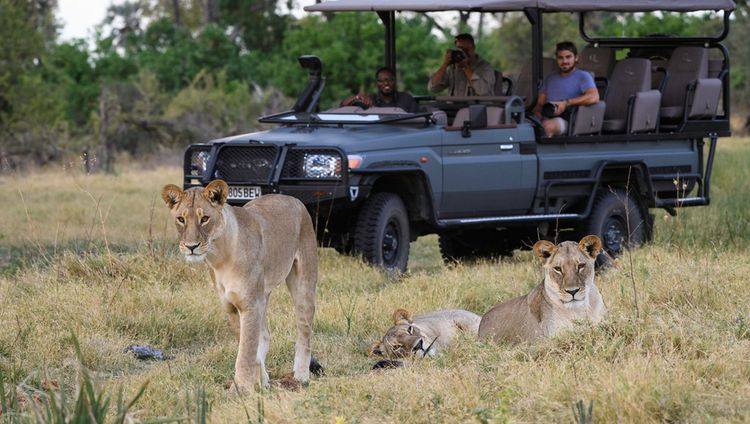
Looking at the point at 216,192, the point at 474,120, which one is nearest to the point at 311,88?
the point at 474,120

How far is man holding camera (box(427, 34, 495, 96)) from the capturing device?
11836mm

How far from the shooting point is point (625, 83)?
11.9 m

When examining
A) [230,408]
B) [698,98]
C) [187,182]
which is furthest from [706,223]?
[230,408]

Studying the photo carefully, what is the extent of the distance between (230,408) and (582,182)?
6.11 m

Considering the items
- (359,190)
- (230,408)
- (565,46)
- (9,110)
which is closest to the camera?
(230,408)

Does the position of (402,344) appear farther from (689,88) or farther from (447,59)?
(689,88)

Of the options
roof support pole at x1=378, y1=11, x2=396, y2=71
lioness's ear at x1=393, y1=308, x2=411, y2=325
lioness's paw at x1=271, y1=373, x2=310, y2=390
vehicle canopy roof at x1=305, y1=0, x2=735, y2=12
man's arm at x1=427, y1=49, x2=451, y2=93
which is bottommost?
lioness's paw at x1=271, y1=373, x2=310, y2=390

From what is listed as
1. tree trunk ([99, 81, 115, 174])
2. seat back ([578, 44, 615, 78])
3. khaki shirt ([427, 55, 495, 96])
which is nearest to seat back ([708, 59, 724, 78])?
seat back ([578, 44, 615, 78])

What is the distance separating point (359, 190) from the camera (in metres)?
9.93

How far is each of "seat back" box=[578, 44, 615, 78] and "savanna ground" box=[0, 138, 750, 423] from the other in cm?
149

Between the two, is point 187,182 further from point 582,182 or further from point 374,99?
point 582,182

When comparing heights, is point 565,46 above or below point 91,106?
above

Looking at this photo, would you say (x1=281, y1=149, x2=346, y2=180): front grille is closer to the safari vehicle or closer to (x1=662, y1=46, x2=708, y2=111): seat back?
the safari vehicle

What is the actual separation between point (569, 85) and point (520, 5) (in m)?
1.33
